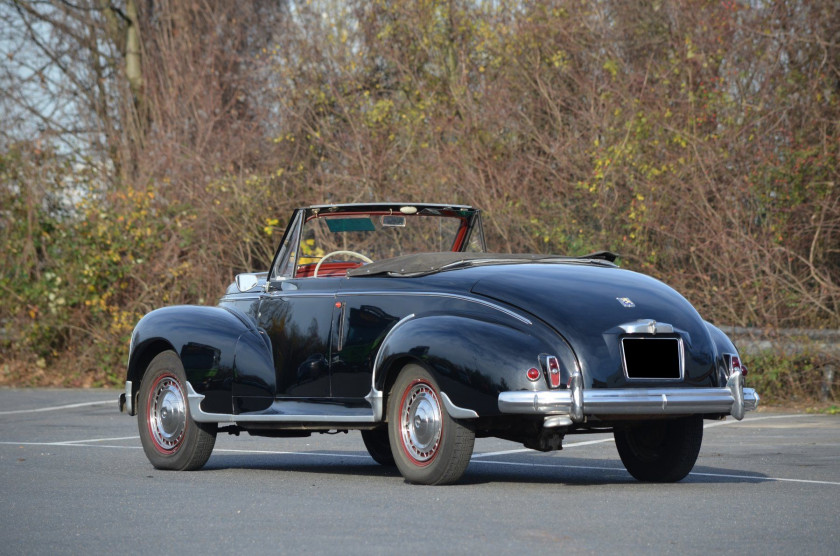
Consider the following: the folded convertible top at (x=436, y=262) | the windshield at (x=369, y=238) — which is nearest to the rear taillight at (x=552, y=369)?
the folded convertible top at (x=436, y=262)

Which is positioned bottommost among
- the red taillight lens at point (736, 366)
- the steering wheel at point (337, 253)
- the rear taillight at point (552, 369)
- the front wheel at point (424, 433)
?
the front wheel at point (424, 433)

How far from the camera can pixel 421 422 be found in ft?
27.9

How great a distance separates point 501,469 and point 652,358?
2.04 meters

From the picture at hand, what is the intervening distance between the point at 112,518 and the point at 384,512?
4.68 ft

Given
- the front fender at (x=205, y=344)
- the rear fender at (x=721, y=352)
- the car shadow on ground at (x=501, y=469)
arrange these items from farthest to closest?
the front fender at (x=205, y=344) → the car shadow on ground at (x=501, y=469) → the rear fender at (x=721, y=352)

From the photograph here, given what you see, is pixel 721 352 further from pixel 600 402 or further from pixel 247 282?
pixel 247 282

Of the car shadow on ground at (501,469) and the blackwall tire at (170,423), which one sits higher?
the blackwall tire at (170,423)

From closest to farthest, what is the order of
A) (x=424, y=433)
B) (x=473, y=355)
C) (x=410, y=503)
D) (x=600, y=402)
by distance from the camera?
(x=410, y=503) → (x=600, y=402) → (x=473, y=355) → (x=424, y=433)

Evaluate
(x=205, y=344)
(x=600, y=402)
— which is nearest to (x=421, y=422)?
(x=600, y=402)

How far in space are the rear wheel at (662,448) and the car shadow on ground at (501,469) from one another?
4.6 inches

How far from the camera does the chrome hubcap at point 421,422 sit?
8414 millimetres

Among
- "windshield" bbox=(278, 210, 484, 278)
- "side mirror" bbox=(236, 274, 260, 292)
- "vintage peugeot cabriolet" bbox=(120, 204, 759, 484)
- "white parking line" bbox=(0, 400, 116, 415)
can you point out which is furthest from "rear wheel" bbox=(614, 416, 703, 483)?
"white parking line" bbox=(0, 400, 116, 415)

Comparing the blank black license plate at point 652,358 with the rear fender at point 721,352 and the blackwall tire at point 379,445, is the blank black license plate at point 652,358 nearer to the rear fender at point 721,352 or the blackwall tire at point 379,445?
the rear fender at point 721,352

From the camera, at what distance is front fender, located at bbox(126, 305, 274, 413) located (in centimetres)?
987
